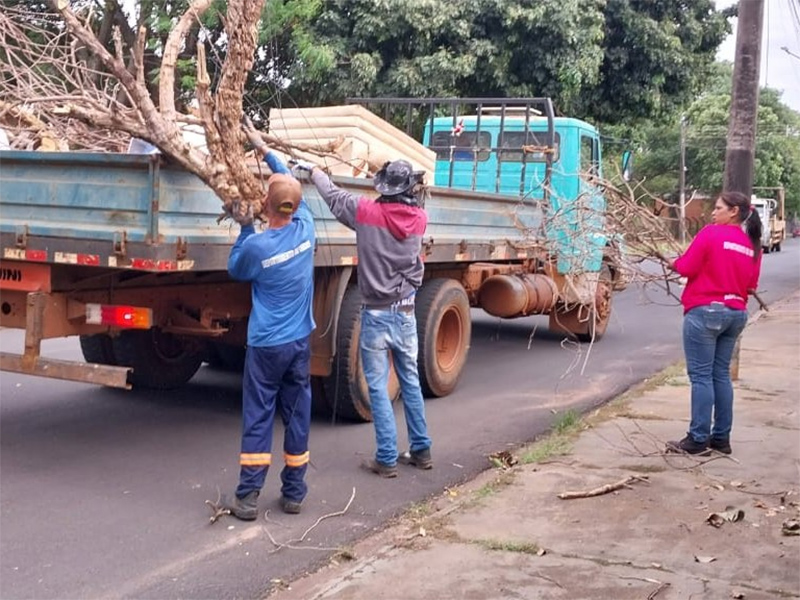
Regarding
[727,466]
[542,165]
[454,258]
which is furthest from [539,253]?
[727,466]

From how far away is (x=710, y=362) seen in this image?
21.6 ft

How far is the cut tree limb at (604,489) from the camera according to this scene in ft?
18.6

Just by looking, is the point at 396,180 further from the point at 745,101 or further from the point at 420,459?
the point at 745,101

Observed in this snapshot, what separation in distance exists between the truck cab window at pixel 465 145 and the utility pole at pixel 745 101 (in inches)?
114

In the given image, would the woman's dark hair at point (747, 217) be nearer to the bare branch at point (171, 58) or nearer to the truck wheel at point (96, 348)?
the bare branch at point (171, 58)

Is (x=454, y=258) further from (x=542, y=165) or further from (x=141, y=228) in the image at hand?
(x=141, y=228)

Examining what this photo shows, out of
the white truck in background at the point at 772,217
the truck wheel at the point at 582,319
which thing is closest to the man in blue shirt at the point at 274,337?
the truck wheel at the point at 582,319

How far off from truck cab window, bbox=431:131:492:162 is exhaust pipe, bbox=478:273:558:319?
1.53 m

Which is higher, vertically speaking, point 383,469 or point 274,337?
point 274,337

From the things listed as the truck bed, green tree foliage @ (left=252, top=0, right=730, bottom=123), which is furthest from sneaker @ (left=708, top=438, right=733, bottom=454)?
green tree foliage @ (left=252, top=0, right=730, bottom=123)

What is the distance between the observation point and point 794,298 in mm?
20500

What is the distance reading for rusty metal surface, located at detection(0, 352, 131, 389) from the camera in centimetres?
A: 569

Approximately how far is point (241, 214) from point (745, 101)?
5689 millimetres

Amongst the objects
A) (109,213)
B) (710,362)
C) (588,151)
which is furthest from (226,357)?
(588,151)
